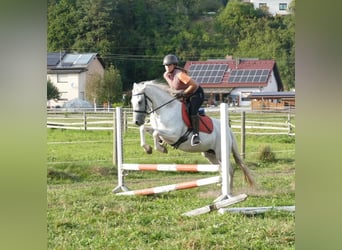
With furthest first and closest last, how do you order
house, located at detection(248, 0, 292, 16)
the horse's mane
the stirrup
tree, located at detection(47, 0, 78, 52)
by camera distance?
the stirrup, the horse's mane, tree, located at detection(47, 0, 78, 52), house, located at detection(248, 0, 292, 16)

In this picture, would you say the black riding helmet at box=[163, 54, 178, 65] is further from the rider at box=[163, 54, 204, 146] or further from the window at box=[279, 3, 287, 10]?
the window at box=[279, 3, 287, 10]

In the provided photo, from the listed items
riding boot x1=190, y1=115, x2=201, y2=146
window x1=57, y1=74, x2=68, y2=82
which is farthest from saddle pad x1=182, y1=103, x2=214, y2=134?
window x1=57, y1=74, x2=68, y2=82

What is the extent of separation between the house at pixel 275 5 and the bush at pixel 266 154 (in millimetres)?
651

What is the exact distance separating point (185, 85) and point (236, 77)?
1.04ft

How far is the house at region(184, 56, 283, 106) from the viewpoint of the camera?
6.32 feet

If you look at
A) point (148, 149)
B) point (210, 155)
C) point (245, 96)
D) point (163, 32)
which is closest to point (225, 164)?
point (210, 155)

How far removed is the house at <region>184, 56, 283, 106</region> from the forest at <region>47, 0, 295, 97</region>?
4cm

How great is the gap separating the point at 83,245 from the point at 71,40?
0.72 m

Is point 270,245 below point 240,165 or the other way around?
below

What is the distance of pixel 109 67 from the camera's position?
6.31 ft
